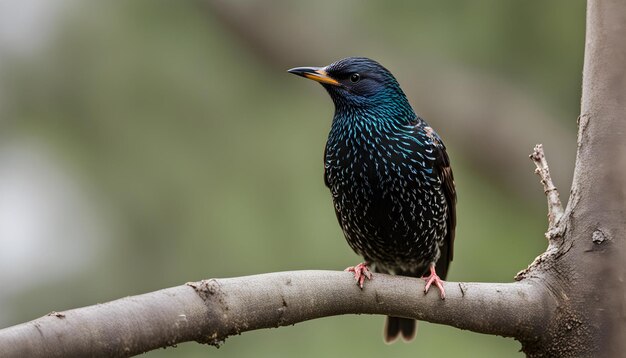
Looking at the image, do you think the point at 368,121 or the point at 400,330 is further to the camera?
the point at 400,330

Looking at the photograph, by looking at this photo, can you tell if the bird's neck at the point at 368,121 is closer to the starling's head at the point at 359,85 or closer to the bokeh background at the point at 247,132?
the starling's head at the point at 359,85

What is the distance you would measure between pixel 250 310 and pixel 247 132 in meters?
3.48

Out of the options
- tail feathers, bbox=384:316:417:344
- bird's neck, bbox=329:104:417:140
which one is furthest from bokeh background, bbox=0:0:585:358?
bird's neck, bbox=329:104:417:140

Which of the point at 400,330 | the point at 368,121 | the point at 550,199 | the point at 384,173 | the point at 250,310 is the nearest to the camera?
the point at 250,310

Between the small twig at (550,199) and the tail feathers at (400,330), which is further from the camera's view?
the tail feathers at (400,330)

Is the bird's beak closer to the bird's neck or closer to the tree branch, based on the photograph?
the bird's neck

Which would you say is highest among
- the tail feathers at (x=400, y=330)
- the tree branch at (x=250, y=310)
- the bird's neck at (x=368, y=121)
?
the bird's neck at (x=368, y=121)

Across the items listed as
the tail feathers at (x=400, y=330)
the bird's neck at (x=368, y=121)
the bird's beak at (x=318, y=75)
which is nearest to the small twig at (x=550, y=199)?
the bird's neck at (x=368, y=121)

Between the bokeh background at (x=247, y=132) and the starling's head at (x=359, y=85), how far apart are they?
1.30 meters

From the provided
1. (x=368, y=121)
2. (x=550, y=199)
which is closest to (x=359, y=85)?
(x=368, y=121)

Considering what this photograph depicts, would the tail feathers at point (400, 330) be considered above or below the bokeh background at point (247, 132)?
below

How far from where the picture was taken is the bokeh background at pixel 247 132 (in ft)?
18.4

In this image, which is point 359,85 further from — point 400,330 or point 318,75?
point 400,330

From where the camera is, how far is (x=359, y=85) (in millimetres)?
4602
